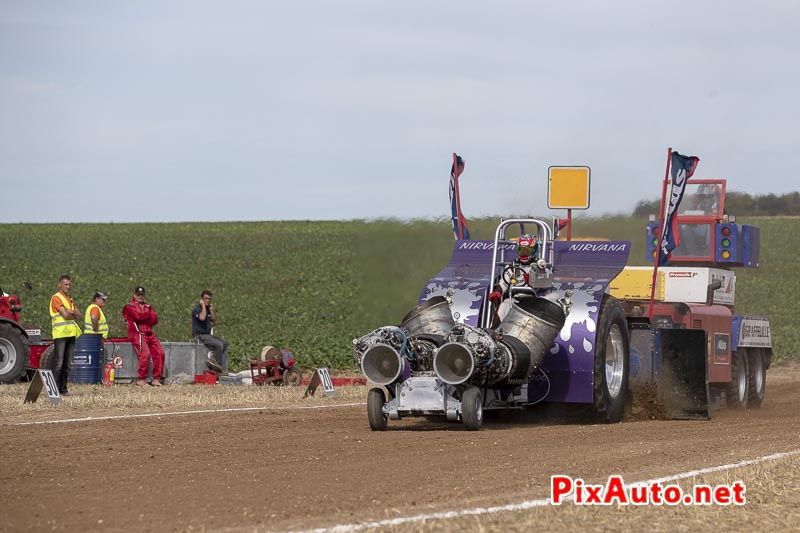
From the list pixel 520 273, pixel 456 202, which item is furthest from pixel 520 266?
pixel 456 202

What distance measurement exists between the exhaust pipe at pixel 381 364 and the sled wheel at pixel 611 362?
2.61m

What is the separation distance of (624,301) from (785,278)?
37.6m

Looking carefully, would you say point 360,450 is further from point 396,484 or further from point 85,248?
point 85,248

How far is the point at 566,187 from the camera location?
1612 cm

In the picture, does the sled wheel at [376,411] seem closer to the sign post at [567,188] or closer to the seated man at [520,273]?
the seated man at [520,273]

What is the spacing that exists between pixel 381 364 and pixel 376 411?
0.61 meters

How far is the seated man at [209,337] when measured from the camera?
21.7m

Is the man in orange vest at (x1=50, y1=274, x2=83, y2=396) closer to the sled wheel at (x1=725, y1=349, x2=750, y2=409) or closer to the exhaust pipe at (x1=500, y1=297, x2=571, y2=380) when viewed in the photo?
the exhaust pipe at (x1=500, y1=297, x2=571, y2=380)

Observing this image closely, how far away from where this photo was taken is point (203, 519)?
7.56m

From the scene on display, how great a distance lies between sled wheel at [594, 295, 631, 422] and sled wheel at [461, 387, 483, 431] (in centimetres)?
172

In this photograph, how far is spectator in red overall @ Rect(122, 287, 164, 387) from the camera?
20.5 metres

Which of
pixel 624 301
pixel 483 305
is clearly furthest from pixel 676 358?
pixel 483 305

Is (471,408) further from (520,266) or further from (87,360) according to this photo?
(87,360)

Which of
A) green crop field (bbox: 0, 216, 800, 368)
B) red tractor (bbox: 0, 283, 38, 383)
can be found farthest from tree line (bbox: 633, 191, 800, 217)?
red tractor (bbox: 0, 283, 38, 383)
